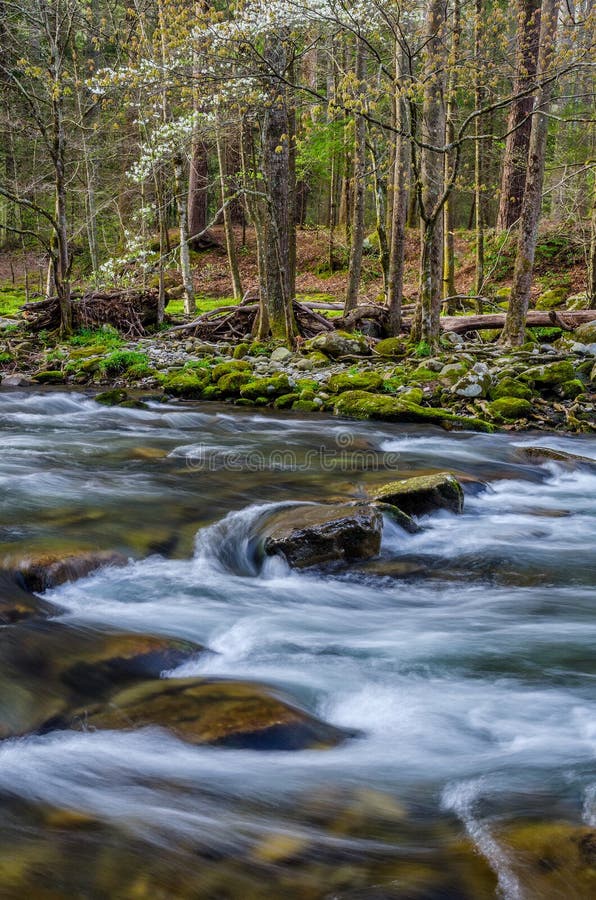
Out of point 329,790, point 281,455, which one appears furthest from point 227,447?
point 329,790

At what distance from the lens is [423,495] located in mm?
6652

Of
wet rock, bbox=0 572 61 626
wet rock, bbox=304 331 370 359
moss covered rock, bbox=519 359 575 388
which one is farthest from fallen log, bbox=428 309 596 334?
wet rock, bbox=0 572 61 626

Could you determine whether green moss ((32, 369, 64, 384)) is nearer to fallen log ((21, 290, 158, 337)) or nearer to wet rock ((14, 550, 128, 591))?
fallen log ((21, 290, 158, 337))

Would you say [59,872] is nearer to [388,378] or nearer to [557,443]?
[557,443]

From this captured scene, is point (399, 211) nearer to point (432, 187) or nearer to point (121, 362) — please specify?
point (432, 187)

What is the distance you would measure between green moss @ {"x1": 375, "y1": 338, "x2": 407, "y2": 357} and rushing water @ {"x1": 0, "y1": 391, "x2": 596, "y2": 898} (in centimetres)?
438

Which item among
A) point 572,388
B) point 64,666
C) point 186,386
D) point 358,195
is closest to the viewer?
point 64,666

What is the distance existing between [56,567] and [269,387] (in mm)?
7381

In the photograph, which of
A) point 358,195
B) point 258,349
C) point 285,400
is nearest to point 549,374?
point 285,400

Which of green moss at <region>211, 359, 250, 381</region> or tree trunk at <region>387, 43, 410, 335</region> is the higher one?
tree trunk at <region>387, 43, 410, 335</region>

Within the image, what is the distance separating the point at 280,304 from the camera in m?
15.0

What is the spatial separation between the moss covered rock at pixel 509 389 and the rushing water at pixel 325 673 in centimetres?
189

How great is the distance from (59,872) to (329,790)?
116cm

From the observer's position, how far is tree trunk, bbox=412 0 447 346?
423 inches
